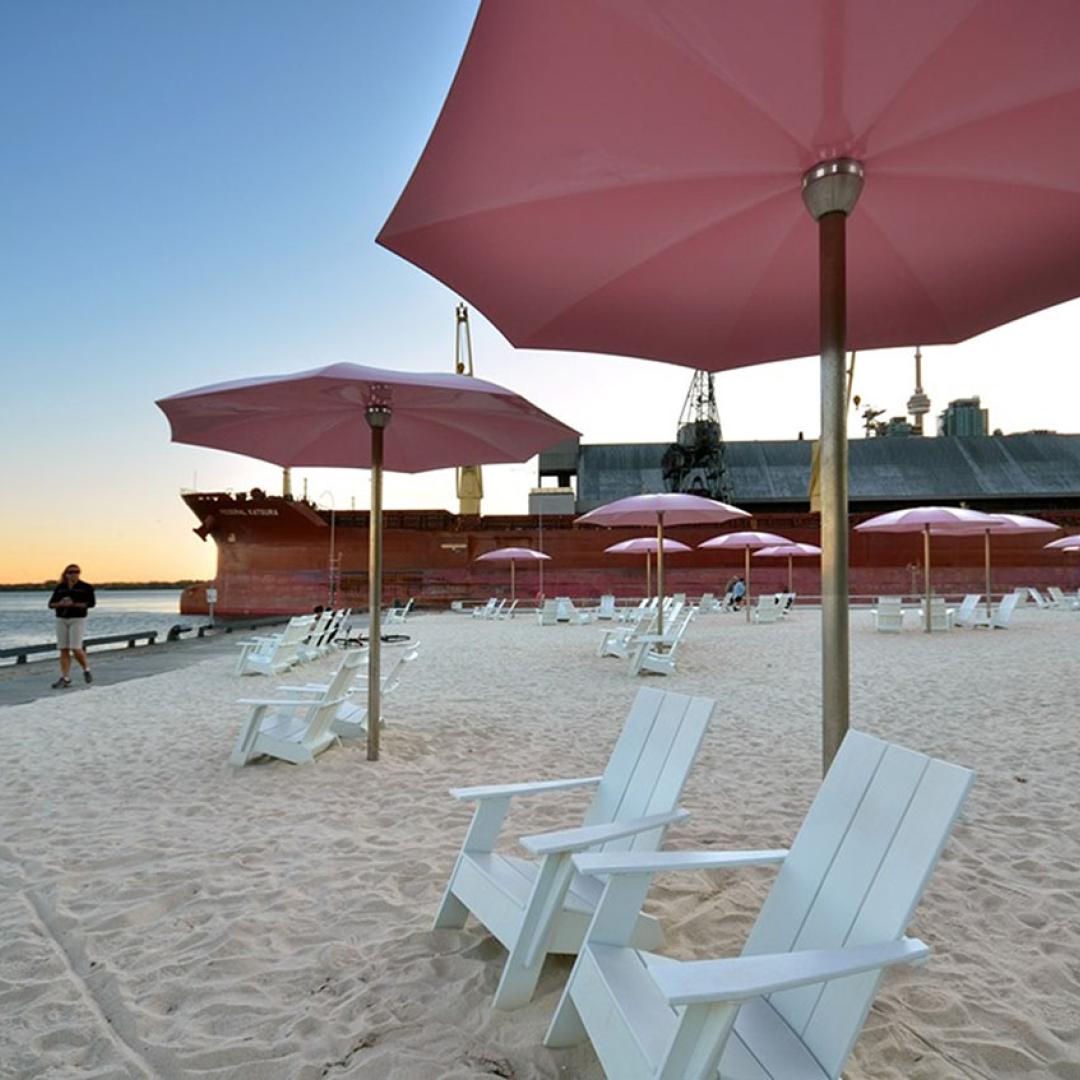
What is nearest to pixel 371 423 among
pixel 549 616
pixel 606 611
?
pixel 549 616

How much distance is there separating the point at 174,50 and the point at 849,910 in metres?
9.89

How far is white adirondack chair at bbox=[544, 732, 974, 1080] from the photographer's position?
113cm

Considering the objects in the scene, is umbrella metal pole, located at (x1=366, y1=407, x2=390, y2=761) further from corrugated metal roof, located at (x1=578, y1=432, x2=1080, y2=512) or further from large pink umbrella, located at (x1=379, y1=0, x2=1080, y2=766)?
corrugated metal roof, located at (x1=578, y1=432, x2=1080, y2=512)

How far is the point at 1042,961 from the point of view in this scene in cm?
222

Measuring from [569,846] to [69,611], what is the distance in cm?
876

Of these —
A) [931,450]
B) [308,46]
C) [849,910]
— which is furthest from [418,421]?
[931,450]

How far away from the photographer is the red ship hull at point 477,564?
28.4 metres

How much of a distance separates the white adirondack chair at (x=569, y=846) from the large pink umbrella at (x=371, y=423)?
237 cm

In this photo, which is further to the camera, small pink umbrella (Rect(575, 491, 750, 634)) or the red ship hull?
the red ship hull

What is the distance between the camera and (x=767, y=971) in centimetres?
113

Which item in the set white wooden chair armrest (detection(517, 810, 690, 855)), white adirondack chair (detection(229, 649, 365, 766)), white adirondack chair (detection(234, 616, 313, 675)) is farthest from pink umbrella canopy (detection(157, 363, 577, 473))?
white adirondack chair (detection(234, 616, 313, 675))

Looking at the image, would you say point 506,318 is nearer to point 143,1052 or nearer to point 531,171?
point 531,171

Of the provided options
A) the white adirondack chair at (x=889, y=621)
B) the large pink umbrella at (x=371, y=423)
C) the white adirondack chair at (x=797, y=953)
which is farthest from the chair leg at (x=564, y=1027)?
the white adirondack chair at (x=889, y=621)

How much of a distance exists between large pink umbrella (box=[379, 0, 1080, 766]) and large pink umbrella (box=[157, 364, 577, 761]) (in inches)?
41.9
